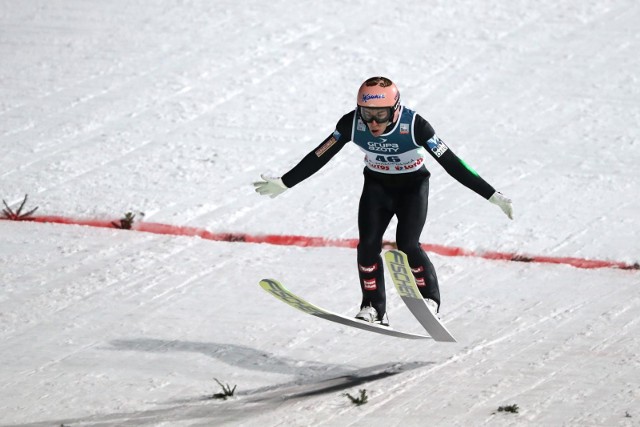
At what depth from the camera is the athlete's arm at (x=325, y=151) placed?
8.90 meters

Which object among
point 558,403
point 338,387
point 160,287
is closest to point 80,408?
point 338,387

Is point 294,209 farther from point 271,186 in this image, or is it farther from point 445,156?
point 445,156

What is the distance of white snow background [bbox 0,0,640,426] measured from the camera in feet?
28.2

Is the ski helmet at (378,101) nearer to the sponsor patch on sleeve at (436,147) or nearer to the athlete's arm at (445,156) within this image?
the athlete's arm at (445,156)

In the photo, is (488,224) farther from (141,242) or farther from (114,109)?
(114,109)

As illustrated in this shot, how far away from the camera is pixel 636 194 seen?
1320cm

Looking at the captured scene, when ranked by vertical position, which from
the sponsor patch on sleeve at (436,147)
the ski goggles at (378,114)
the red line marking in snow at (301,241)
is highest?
the ski goggles at (378,114)

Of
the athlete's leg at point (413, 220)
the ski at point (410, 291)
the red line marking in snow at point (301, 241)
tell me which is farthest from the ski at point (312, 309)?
the red line marking in snow at point (301, 241)

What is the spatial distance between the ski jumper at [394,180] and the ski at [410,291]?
290 mm

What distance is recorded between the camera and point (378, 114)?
862 centimetres

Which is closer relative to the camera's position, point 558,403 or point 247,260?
point 558,403

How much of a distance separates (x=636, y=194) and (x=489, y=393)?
5586 millimetres

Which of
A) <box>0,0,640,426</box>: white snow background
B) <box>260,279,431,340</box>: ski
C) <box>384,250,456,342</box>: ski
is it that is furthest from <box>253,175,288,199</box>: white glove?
<box>0,0,640,426</box>: white snow background

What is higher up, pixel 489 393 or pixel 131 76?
pixel 131 76
